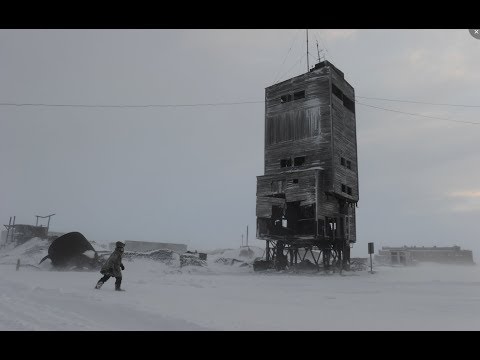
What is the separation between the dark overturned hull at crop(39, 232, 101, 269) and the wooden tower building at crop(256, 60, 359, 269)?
14171 mm

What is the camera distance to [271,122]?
36375 millimetres

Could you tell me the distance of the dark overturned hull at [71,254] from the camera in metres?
27.2

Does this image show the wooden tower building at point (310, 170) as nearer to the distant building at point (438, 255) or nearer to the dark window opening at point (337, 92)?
the dark window opening at point (337, 92)

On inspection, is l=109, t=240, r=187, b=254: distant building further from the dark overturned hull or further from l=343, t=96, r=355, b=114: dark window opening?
l=343, t=96, r=355, b=114: dark window opening

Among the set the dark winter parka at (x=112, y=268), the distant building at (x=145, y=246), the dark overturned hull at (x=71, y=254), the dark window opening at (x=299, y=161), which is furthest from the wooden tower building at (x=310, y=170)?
the distant building at (x=145, y=246)

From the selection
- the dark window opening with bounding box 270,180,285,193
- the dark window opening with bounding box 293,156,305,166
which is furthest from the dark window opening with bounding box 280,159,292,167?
the dark window opening with bounding box 270,180,285,193

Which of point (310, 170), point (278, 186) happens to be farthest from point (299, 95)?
point (278, 186)

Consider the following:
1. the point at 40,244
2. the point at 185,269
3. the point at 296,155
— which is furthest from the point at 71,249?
the point at 296,155

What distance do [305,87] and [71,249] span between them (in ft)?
78.5

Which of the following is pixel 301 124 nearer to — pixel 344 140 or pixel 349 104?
pixel 344 140

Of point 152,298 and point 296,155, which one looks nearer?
point 152,298

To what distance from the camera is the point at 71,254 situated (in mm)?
27516

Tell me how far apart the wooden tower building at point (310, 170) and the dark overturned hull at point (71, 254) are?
14.2 meters
